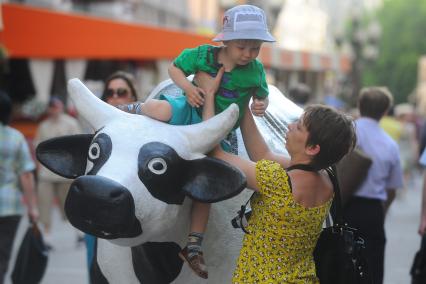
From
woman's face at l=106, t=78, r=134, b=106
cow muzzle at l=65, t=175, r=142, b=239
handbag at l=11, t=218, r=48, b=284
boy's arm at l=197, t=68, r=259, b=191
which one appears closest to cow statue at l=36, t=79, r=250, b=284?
cow muzzle at l=65, t=175, r=142, b=239

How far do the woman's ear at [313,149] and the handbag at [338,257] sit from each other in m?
0.28

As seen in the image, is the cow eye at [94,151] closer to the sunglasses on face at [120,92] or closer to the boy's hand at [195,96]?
the boy's hand at [195,96]

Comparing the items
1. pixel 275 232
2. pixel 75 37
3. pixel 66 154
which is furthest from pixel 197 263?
pixel 75 37

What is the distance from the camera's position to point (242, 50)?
3980mm

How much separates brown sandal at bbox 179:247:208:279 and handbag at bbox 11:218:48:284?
321 centimetres

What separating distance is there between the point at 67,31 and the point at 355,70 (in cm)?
2052

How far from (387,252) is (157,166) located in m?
8.29

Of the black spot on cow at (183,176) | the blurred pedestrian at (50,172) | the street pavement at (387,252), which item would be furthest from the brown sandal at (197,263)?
the blurred pedestrian at (50,172)

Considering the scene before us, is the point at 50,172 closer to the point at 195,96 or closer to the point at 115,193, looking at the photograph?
the point at 195,96

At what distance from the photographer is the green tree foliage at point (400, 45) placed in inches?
2766

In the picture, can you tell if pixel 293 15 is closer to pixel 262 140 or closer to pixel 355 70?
pixel 355 70

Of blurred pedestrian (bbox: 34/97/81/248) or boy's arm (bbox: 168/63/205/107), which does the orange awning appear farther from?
boy's arm (bbox: 168/63/205/107)

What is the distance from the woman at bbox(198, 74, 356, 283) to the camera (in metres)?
3.87

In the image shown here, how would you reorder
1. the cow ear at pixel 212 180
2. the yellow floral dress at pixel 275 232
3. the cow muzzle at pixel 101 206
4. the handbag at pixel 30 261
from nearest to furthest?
the cow muzzle at pixel 101 206 < the cow ear at pixel 212 180 < the yellow floral dress at pixel 275 232 < the handbag at pixel 30 261
